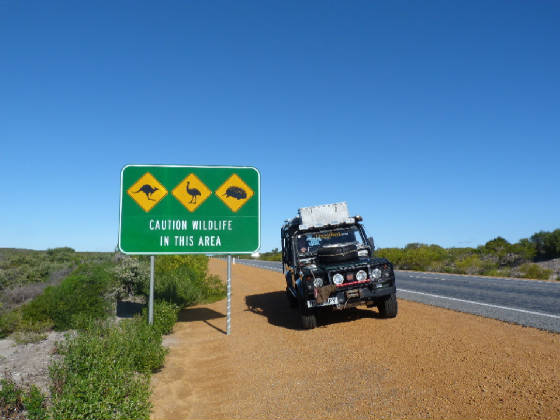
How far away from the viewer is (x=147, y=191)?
8961 millimetres

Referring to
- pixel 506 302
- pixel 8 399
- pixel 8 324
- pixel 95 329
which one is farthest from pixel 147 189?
pixel 506 302

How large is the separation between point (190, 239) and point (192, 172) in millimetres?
1769

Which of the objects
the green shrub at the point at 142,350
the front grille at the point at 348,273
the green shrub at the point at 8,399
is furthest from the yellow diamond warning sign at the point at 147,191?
the green shrub at the point at 8,399

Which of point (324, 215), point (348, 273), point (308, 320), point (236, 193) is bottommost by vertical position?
point (308, 320)

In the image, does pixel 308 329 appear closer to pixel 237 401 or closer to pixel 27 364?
pixel 237 401

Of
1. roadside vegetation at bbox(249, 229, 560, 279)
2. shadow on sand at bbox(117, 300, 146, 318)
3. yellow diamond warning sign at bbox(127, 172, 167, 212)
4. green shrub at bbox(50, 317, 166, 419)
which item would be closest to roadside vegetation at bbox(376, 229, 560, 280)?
roadside vegetation at bbox(249, 229, 560, 279)

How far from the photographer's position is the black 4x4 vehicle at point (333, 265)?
8016mm

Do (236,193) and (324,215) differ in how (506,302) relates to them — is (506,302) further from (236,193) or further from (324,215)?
(236,193)

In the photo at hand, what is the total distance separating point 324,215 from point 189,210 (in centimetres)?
377

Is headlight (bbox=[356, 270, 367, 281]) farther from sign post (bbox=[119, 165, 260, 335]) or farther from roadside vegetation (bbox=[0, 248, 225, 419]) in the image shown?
roadside vegetation (bbox=[0, 248, 225, 419])

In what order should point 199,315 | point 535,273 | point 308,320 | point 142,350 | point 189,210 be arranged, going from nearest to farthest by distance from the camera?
point 142,350 → point 308,320 → point 189,210 → point 199,315 → point 535,273

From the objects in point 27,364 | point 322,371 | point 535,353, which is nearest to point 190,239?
point 27,364

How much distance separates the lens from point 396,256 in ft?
118

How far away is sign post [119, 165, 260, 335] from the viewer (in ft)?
28.9
